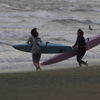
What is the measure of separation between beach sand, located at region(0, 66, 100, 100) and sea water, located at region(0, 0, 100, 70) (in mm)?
3742

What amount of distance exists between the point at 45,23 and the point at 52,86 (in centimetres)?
1376

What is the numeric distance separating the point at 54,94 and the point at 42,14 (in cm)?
1609

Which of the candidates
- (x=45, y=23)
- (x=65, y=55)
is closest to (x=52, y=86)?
(x=65, y=55)

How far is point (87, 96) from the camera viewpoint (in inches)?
232

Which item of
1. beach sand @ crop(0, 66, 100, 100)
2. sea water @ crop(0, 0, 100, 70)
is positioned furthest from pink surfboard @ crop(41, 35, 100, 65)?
beach sand @ crop(0, 66, 100, 100)

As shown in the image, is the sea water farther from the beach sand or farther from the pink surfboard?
the beach sand

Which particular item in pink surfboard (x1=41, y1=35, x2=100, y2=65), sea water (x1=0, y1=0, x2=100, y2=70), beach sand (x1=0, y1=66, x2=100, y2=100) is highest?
beach sand (x1=0, y1=66, x2=100, y2=100)

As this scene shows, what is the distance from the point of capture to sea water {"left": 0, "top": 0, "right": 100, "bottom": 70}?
1308 cm

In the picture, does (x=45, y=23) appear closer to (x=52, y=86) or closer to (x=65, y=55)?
(x=65, y=55)

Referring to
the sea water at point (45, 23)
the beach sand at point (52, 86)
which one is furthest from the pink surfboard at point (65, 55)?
the beach sand at point (52, 86)

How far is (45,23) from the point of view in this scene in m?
20.2

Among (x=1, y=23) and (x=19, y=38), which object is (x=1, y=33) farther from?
(x=1, y=23)

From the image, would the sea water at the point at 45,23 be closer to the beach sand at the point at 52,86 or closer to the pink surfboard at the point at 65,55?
the pink surfboard at the point at 65,55

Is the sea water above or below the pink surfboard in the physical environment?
below
